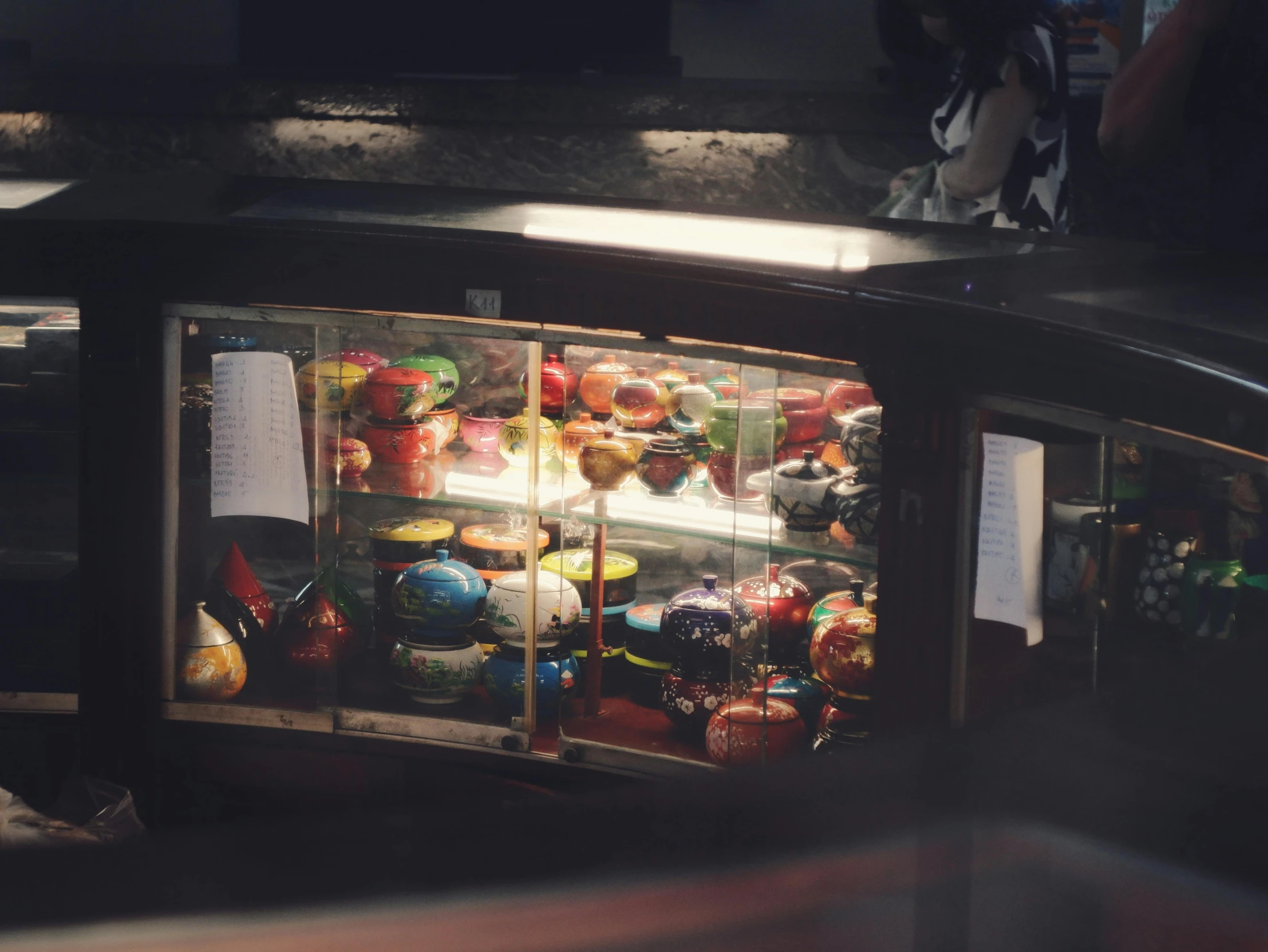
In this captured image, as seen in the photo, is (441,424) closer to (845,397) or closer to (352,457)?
(352,457)

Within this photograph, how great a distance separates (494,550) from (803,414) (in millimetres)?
653

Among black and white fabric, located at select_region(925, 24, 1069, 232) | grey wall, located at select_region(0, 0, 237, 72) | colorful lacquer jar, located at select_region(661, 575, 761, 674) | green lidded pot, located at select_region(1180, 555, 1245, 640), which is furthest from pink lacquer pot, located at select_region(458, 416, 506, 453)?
grey wall, located at select_region(0, 0, 237, 72)

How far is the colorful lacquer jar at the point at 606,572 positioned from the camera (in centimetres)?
201

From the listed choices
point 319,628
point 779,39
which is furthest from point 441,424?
point 779,39

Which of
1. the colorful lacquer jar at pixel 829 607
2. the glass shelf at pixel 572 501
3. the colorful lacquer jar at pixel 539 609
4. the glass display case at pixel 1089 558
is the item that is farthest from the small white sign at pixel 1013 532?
the colorful lacquer jar at pixel 539 609

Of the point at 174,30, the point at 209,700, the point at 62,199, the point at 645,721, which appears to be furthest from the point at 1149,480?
the point at 174,30

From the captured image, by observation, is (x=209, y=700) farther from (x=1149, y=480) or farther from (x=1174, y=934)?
(x=1174, y=934)

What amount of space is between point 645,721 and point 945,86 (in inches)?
71.5

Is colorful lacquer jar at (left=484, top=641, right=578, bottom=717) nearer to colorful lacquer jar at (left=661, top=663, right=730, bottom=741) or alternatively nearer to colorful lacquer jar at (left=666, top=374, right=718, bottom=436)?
colorful lacquer jar at (left=661, top=663, right=730, bottom=741)

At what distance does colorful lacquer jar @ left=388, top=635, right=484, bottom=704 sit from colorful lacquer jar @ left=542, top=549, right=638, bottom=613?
0.21m

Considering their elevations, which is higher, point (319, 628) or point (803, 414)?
point (803, 414)

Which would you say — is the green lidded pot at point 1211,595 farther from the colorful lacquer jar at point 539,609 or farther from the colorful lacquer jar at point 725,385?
the colorful lacquer jar at point 539,609

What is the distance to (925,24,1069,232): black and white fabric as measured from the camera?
1.76 m

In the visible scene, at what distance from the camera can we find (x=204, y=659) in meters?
2.01
